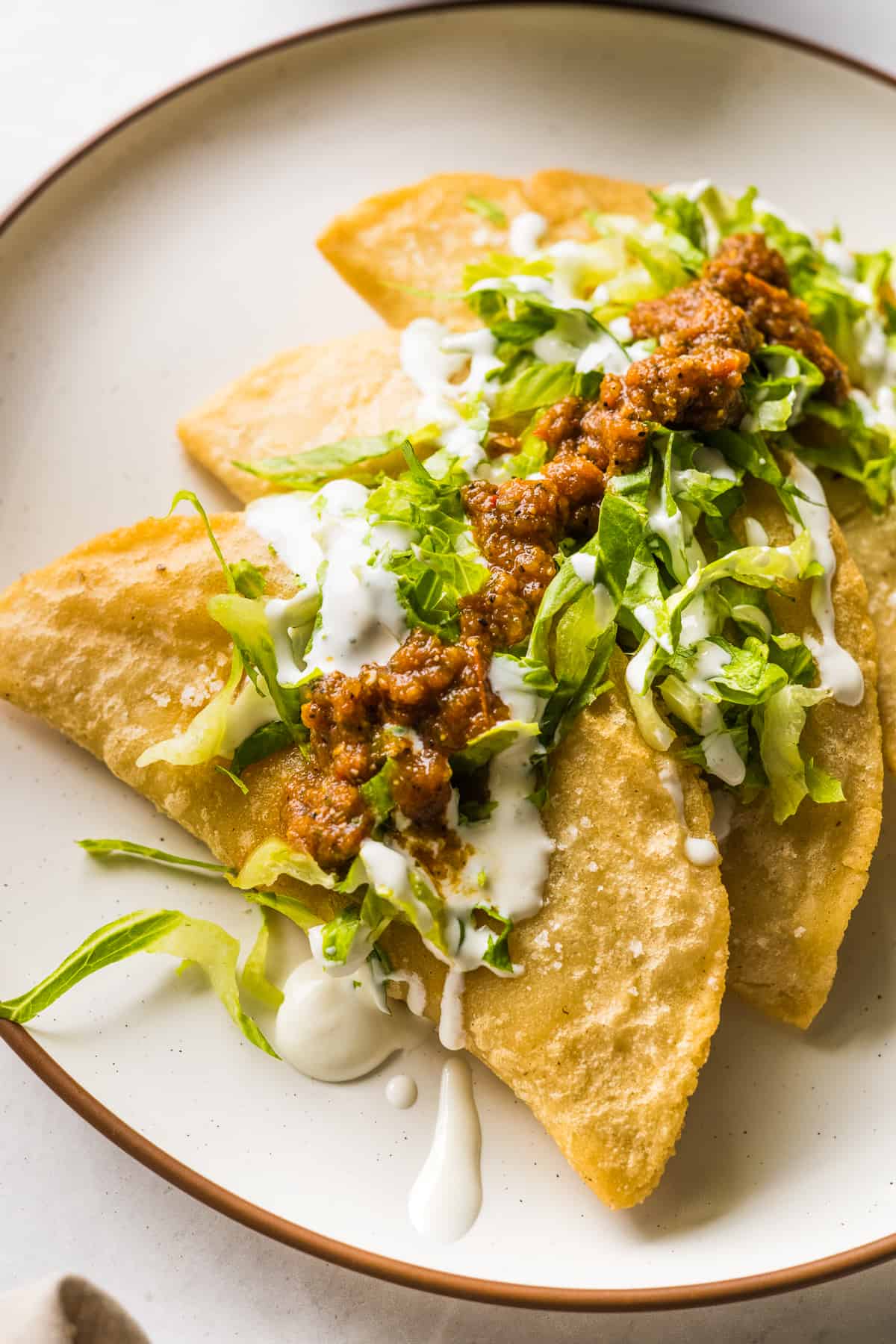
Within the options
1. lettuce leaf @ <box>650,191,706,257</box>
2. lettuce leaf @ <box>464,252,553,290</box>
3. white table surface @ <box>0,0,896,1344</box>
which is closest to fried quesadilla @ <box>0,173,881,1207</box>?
lettuce leaf @ <box>464,252,553,290</box>

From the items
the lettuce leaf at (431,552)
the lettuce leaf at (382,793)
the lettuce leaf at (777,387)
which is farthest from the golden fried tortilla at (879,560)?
the lettuce leaf at (382,793)

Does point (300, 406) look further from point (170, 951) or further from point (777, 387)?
point (170, 951)

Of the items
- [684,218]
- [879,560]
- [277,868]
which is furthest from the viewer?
[684,218]

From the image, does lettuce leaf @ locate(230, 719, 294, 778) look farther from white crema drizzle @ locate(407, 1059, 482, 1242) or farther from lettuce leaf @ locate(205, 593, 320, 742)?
white crema drizzle @ locate(407, 1059, 482, 1242)

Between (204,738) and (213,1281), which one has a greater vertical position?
(204,738)

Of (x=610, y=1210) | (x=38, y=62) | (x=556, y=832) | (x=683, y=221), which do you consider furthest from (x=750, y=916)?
(x=38, y=62)

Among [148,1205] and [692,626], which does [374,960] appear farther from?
[692,626]

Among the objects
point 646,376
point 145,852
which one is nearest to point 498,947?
point 145,852
